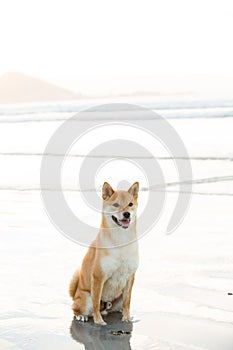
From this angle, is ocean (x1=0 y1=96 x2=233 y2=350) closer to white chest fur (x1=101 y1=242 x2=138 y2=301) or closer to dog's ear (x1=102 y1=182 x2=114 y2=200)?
white chest fur (x1=101 y1=242 x2=138 y2=301)

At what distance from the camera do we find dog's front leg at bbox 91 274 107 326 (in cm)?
437

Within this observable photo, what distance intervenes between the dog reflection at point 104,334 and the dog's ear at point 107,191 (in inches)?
32.8

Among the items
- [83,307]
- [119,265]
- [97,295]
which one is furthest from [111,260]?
[83,307]

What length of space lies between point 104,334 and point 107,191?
0.91m

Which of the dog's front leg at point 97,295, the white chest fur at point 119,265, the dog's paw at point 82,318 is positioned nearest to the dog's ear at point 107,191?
the white chest fur at point 119,265

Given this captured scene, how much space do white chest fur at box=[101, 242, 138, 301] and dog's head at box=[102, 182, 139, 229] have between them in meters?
0.16

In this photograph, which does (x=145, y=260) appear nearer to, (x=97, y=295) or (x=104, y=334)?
(x=97, y=295)

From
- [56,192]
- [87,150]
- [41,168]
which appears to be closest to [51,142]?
[87,150]

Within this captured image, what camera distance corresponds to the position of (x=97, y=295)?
4.43 metres

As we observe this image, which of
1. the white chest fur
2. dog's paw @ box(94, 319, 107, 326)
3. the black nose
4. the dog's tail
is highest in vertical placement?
the black nose

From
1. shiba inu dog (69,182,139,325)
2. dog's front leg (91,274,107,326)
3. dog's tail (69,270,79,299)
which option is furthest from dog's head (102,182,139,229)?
dog's tail (69,270,79,299)

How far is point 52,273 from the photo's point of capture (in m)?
5.55

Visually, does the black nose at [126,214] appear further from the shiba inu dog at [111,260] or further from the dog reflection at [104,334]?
the dog reflection at [104,334]

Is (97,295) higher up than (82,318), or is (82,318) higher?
(97,295)
